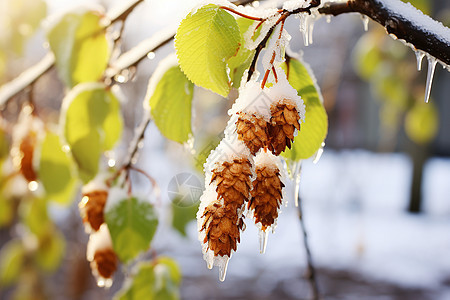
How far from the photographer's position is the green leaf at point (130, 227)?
0.67 metres

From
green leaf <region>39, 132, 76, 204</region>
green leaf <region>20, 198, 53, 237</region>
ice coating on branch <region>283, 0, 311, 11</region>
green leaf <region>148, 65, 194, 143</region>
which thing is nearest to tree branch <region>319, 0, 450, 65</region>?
ice coating on branch <region>283, 0, 311, 11</region>

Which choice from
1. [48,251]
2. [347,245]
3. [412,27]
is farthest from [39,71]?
[347,245]

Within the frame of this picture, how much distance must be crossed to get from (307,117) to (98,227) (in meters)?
0.39

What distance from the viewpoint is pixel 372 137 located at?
11.9 metres

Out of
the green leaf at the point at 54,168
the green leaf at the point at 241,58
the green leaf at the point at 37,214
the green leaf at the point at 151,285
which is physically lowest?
the green leaf at the point at 37,214

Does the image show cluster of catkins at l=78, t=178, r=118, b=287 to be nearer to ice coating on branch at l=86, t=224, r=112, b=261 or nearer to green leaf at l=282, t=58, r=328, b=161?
ice coating on branch at l=86, t=224, r=112, b=261

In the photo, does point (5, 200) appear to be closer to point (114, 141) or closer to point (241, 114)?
point (114, 141)

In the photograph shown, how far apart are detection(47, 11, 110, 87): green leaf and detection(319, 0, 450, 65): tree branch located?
1.57 ft

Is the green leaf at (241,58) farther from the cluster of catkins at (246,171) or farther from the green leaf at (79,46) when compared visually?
the green leaf at (79,46)

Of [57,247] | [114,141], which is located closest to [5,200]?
[57,247]

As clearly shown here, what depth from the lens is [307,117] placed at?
0.56m

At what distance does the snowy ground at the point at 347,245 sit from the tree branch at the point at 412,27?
258cm

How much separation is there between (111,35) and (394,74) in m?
2.53

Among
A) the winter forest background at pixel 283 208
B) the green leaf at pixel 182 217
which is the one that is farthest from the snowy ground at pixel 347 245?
the green leaf at pixel 182 217
